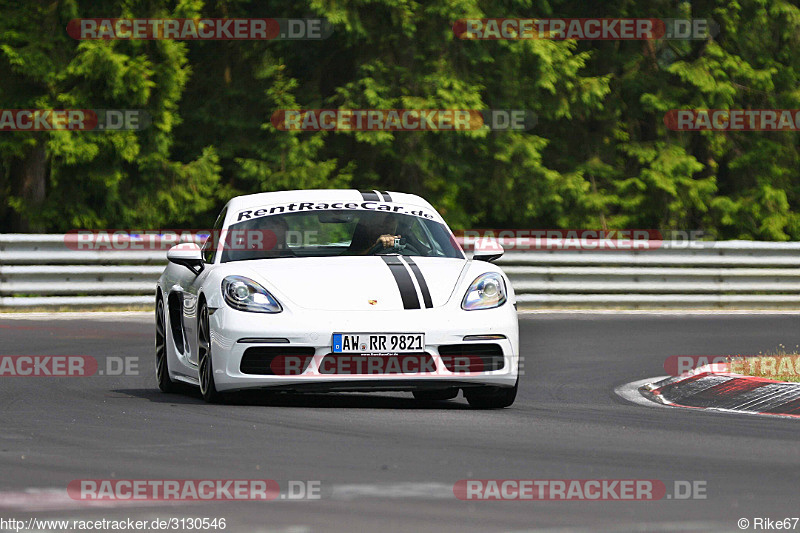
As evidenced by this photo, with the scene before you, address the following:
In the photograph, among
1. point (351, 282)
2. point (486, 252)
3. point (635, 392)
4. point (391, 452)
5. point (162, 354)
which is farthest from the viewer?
point (635, 392)

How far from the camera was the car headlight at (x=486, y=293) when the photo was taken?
10.2 metres

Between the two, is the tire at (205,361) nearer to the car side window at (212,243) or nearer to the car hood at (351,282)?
the car hood at (351,282)

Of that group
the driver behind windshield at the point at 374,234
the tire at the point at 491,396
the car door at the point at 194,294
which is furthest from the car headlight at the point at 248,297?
the tire at the point at 491,396

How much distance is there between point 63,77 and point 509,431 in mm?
16200

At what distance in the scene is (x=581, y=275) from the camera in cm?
2297

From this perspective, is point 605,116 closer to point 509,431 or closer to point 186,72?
point 186,72

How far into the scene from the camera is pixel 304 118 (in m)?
26.4

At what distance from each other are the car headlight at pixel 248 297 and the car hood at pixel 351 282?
0.18 feet

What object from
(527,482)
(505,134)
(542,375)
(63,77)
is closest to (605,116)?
(505,134)

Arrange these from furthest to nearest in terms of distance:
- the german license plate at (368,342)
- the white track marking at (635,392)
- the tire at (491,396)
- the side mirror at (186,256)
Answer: the white track marking at (635,392), the side mirror at (186,256), the tire at (491,396), the german license plate at (368,342)

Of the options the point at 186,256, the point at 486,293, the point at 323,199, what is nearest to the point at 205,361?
the point at 186,256

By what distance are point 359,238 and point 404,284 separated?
1.19 meters

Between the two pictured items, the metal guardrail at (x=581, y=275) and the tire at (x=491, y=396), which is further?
the metal guardrail at (x=581, y=275)

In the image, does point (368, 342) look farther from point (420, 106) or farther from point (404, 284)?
point (420, 106)
